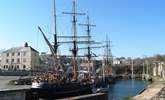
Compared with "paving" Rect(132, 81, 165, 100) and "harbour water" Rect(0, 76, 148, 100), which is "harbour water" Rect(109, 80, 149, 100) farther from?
"paving" Rect(132, 81, 165, 100)

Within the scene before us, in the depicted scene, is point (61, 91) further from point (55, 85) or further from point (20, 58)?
point (20, 58)

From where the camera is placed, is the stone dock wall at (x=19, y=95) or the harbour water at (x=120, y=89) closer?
the stone dock wall at (x=19, y=95)

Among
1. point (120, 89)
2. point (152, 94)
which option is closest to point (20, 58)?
point (120, 89)

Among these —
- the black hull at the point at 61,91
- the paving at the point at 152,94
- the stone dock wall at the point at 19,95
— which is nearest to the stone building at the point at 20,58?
the black hull at the point at 61,91

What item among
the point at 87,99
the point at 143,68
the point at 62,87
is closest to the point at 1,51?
the point at 143,68

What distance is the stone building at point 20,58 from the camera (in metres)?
150

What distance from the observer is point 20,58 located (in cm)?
15275

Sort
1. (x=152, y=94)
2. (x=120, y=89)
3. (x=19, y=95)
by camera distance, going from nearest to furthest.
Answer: (x=19, y=95), (x=152, y=94), (x=120, y=89)

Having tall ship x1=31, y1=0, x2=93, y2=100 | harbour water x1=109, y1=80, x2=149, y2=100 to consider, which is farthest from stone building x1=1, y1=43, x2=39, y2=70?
tall ship x1=31, y1=0, x2=93, y2=100

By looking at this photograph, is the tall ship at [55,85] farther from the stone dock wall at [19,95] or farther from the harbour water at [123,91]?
the stone dock wall at [19,95]

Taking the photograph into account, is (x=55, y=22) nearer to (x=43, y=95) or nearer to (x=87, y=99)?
(x=43, y=95)

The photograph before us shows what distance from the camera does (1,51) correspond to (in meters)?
165

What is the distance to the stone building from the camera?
150 m

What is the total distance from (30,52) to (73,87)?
9572 cm
